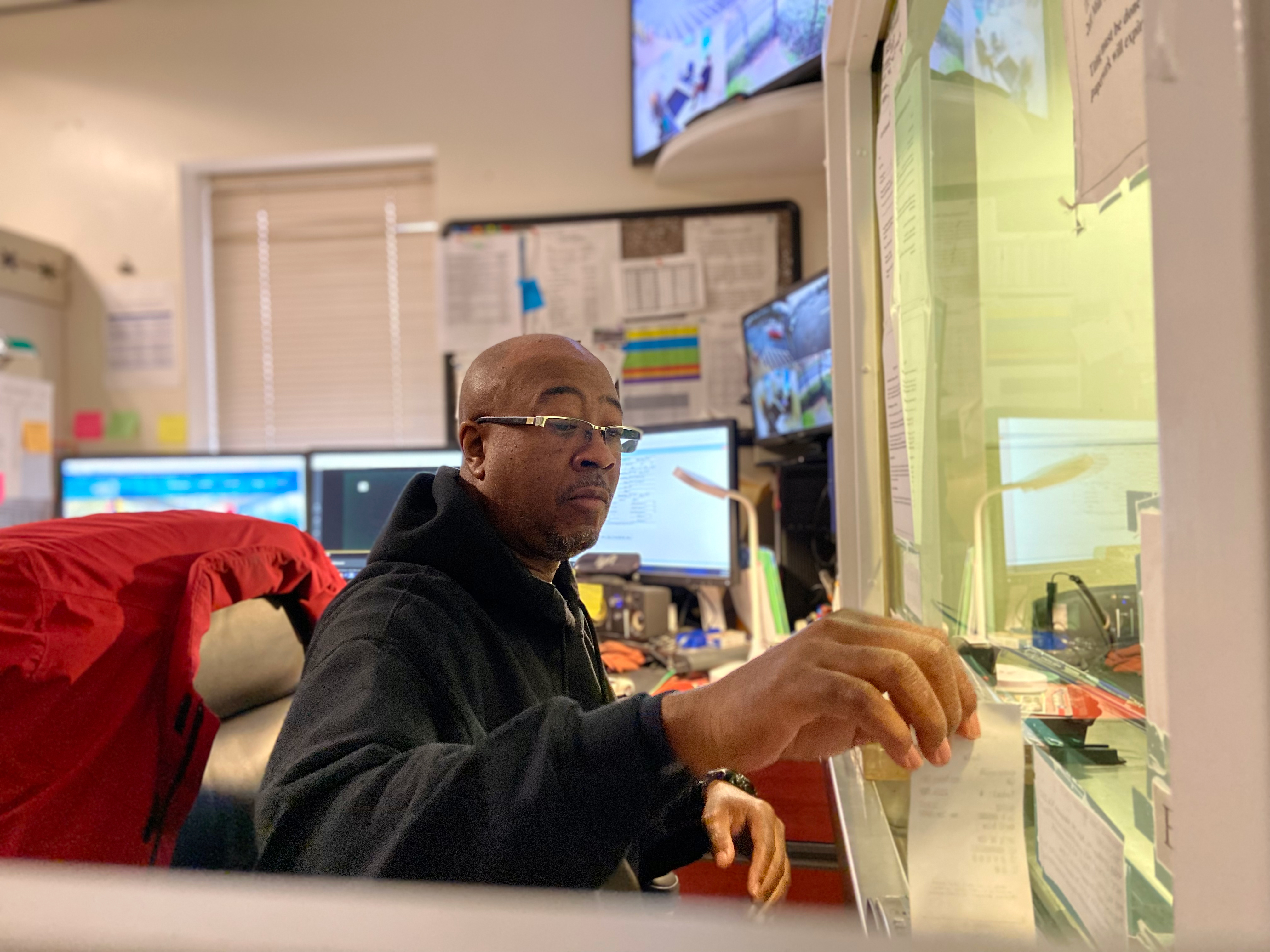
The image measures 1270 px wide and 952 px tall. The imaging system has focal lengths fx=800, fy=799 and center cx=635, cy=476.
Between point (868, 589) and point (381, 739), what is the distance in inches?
24.1

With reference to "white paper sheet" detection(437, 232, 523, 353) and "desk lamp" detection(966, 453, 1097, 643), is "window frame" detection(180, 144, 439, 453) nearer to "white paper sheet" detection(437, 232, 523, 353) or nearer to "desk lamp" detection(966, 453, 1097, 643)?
"white paper sheet" detection(437, 232, 523, 353)

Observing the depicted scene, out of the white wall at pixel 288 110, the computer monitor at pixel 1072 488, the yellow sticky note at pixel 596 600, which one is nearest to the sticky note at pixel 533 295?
the white wall at pixel 288 110

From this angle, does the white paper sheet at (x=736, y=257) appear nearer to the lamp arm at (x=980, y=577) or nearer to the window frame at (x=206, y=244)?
Answer: the window frame at (x=206, y=244)

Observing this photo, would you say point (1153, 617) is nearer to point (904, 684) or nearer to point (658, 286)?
point (904, 684)

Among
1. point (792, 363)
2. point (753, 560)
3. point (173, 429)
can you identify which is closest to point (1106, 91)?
point (753, 560)

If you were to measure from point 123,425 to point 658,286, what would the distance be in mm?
1959

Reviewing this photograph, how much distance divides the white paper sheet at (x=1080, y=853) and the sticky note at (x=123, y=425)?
3148mm

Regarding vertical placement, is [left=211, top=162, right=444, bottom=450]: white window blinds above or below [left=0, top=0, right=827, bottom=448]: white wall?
below

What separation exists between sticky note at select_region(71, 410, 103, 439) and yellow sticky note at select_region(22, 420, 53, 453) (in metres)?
0.11

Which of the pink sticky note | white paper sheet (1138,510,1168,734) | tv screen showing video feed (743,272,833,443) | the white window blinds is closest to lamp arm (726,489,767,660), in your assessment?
tv screen showing video feed (743,272,833,443)

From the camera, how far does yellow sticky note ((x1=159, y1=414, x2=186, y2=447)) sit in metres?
2.84

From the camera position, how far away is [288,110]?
2760mm

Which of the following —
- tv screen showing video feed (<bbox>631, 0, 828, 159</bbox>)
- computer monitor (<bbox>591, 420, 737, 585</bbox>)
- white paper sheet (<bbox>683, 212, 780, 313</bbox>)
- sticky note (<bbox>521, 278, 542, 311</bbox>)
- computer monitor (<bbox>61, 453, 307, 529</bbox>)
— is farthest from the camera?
sticky note (<bbox>521, 278, 542, 311</bbox>)

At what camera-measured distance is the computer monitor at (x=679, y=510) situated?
1738 mm
